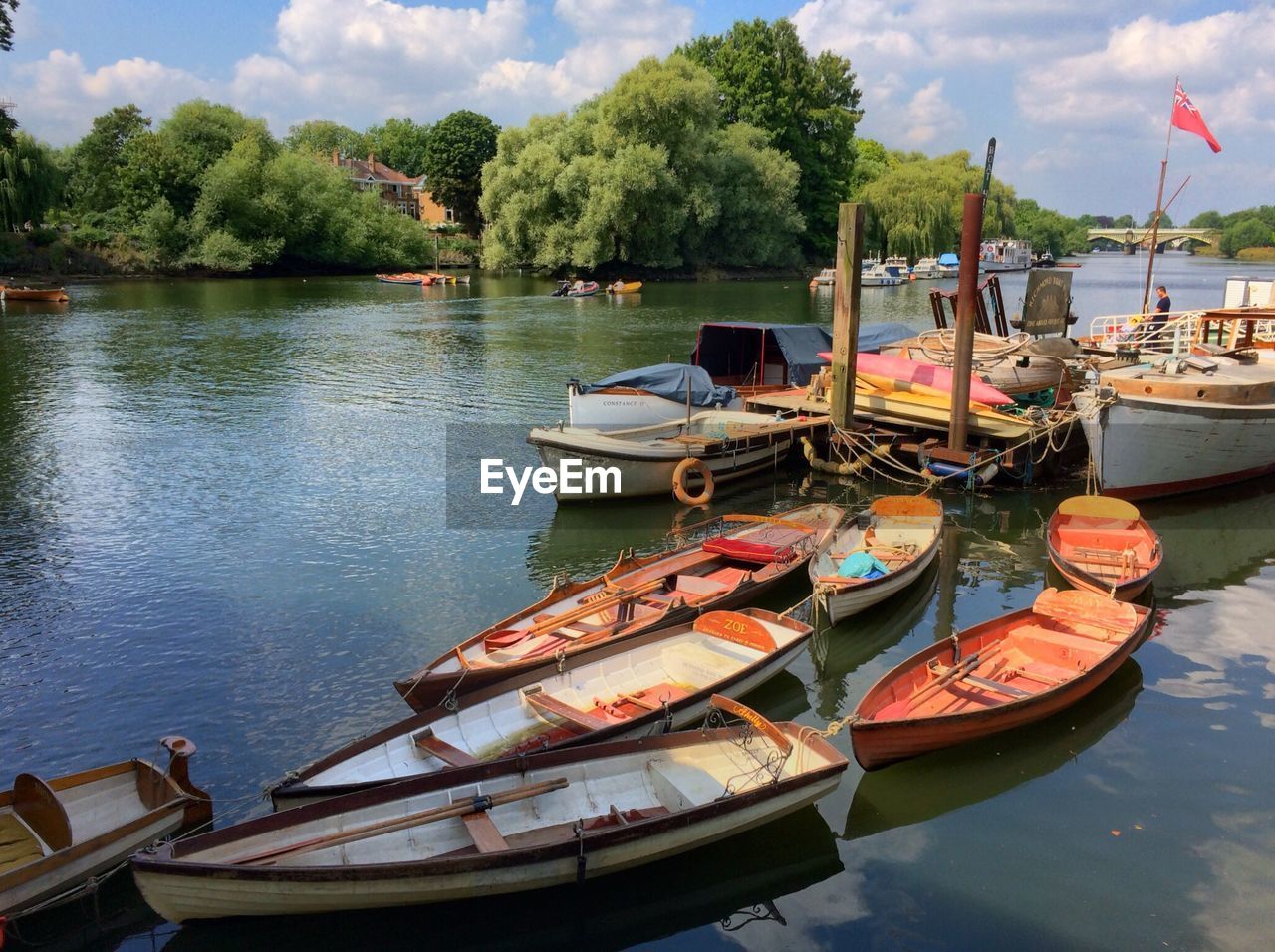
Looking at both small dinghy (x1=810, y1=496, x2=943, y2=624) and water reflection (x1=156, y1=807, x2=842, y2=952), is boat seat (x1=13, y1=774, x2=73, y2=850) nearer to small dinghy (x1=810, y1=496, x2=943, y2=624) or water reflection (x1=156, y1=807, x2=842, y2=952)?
water reflection (x1=156, y1=807, x2=842, y2=952)

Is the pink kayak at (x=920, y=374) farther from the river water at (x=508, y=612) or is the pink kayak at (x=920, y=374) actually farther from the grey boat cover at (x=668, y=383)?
the grey boat cover at (x=668, y=383)

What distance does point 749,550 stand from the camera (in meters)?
15.2

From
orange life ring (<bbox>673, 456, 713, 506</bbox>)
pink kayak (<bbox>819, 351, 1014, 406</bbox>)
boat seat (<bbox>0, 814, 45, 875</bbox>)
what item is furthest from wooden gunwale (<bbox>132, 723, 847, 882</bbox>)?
pink kayak (<bbox>819, 351, 1014, 406</bbox>)

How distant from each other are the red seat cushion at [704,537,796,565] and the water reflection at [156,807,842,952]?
250 inches

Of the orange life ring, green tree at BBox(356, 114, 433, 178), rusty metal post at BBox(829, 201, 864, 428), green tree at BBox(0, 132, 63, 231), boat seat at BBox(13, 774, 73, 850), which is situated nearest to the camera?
boat seat at BBox(13, 774, 73, 850)

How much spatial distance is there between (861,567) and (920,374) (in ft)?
32.7

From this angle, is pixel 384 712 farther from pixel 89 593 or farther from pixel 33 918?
pixel 89 593

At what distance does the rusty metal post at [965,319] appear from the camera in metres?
19.8

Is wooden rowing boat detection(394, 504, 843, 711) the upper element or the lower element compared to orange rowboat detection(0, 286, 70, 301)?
lower

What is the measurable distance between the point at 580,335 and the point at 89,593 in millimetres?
33285

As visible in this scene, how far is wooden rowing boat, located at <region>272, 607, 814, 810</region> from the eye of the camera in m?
9.15

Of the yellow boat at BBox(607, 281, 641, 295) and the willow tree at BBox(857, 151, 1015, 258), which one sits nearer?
the yellow boat at BBox(607, 281, 641, 295)

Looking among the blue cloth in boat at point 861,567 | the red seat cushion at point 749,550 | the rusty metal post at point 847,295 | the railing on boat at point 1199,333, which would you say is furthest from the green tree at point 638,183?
the blue cloth in boat at point 861,567

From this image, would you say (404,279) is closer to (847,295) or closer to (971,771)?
(847,295)
